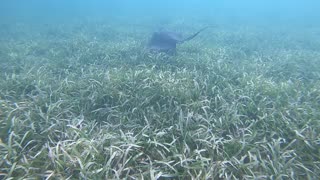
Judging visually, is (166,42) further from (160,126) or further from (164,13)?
(164,13)

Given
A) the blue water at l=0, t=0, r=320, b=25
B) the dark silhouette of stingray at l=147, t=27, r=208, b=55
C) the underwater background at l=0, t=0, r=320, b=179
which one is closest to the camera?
the underwater background at l=0, t=0, r=320, b=179

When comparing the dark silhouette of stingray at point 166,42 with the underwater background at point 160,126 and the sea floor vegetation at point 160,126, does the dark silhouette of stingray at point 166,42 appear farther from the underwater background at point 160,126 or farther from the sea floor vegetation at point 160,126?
the sea floor vegetation at point 160,126

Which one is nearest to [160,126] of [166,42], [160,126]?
[160,126]

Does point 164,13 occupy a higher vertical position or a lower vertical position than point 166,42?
lower

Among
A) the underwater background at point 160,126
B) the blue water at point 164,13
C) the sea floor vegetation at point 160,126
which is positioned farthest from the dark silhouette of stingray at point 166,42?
the blue water at point 164,13

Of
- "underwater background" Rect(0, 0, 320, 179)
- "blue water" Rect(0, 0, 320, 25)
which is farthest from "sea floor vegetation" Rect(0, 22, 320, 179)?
"blue water" Rect(0, 0, 320, 25)

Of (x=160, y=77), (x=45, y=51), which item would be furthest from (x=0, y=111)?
(x=45, y=51)

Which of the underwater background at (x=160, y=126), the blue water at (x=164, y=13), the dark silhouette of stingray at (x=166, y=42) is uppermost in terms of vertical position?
the dark silhouette of stingray at (x=166, y=42)

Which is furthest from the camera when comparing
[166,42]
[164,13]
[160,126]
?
[164,13]

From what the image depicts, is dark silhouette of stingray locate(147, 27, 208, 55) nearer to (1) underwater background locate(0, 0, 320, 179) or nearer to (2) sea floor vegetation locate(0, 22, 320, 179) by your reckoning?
(1) underwater background locate(0, 0, 320, 179)

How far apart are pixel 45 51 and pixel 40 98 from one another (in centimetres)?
649

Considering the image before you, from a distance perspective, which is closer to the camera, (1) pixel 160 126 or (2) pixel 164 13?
(1) pixel 160 126

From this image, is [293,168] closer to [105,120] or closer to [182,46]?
[105,120]

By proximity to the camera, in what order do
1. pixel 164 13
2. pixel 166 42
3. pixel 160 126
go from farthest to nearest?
pixel 164 13 < pixel 166 42 < pixel 160 126
